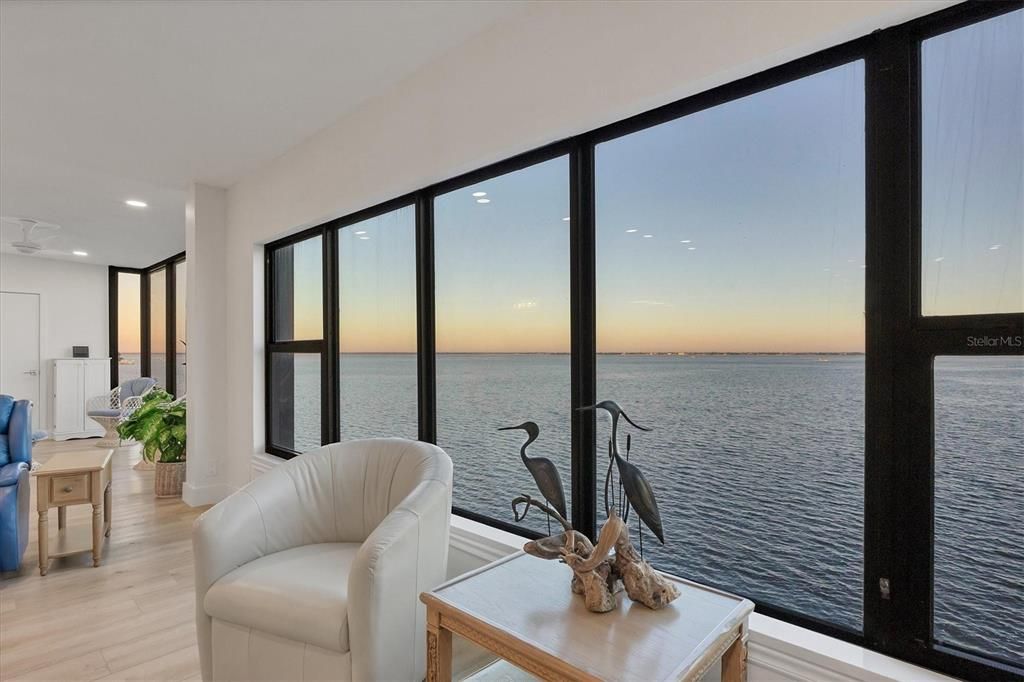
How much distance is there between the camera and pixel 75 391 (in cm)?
731

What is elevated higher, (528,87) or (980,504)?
(528,87)

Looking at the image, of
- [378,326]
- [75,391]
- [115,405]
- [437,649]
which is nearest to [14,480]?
[378,326]

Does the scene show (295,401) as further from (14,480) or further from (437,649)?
(437,649)

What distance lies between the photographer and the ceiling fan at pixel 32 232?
5.21 meters

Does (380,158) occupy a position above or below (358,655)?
above

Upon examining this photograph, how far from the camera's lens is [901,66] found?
4.35ft

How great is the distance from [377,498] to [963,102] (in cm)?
224

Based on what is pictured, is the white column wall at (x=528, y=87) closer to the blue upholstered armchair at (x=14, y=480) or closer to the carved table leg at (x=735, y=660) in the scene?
the blue upholstered armchair at (x=14, y=480)

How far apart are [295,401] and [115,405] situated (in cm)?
519

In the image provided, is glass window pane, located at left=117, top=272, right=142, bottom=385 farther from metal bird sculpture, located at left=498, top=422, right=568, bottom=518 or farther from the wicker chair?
metal bird sculpture, located at left=498, top=422, right=568, bottom=518

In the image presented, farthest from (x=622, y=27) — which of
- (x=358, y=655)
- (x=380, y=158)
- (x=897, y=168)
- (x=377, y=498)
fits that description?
(x=358, y=655)

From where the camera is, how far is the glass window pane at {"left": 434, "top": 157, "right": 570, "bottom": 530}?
2191 mm

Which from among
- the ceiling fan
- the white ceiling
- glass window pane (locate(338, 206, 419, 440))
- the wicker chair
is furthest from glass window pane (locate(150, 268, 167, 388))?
glass window pane (locate(338, 206, 419, 440))

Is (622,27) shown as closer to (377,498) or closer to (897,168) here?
(897,168)
